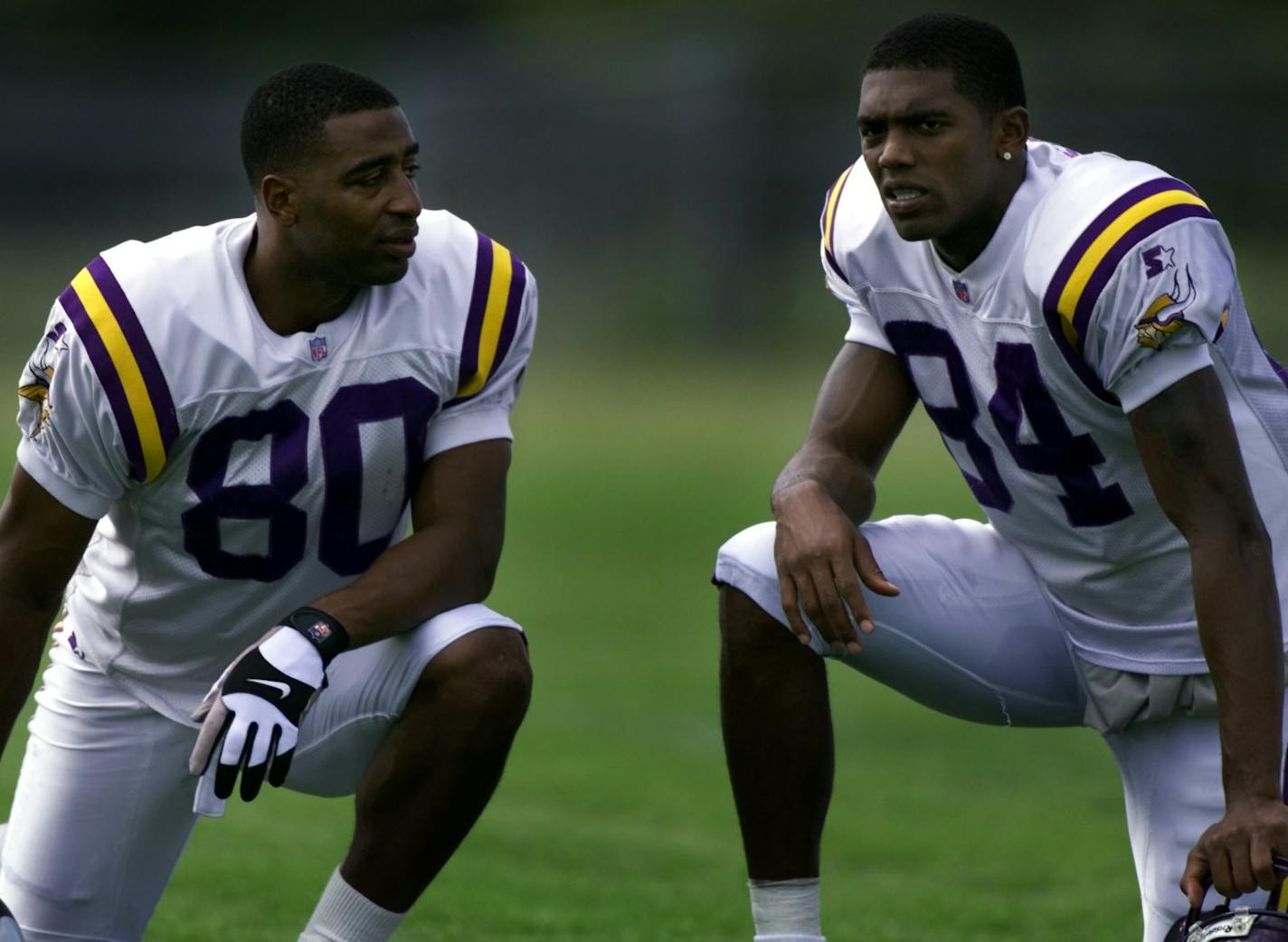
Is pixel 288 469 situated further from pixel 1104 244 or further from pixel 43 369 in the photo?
pixel 1104 244

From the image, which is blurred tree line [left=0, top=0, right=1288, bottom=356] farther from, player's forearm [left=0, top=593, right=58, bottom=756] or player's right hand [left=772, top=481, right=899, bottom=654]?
player's forearm [left=0, top=593, right=58, bottom=756]

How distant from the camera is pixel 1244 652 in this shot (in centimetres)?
311

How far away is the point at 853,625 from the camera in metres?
3.41

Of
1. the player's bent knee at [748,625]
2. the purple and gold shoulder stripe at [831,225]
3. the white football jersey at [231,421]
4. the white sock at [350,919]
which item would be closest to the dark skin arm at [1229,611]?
the player's bent knee at [748,625]

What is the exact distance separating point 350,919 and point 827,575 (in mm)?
973

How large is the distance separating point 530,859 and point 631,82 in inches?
585

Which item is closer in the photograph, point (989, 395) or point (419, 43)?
point (989, 395)

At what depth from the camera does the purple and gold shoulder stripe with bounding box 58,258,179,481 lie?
3.42 meters

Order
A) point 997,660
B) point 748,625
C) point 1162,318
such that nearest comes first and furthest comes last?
point 1162,318
point 748,625
point 997,660

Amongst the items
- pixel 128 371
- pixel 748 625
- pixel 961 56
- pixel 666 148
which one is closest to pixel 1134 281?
pixel 961 56

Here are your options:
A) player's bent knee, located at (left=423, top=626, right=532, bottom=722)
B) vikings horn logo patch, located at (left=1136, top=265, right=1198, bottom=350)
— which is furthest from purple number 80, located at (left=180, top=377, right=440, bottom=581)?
vikings horn logo patch, located at (left=1136, top=265, right=1198, bottom=350)

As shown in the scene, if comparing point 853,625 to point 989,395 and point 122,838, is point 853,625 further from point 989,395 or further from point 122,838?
point 122,838

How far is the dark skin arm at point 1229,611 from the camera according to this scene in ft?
10.0

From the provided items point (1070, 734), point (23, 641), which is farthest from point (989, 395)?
point (1070, 734)
